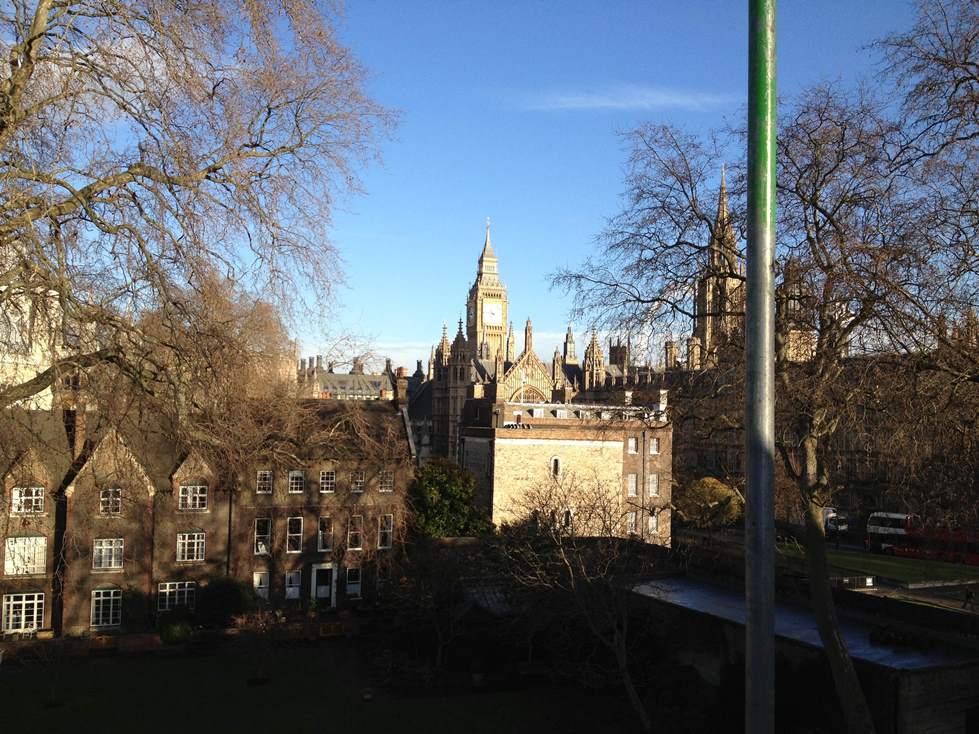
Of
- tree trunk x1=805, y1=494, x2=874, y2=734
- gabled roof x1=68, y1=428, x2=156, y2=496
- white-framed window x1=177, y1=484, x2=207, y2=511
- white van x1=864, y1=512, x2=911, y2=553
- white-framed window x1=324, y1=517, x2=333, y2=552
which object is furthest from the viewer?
white van x1=864, y1=512, x2=911, y2=553

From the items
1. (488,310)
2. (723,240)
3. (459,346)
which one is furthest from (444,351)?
(723,240)

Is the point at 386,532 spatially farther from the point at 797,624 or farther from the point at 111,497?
the point at 111,497

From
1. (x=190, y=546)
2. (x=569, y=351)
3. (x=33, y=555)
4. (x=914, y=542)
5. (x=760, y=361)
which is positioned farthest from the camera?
(x=569, y=351)

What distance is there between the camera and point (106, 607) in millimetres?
33406

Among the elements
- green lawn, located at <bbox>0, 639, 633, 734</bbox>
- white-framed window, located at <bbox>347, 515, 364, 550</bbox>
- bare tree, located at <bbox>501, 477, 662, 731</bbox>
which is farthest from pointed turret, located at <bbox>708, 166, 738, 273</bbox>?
white-framed window, located at <bbox>347, 515, 364, 550</bbox>

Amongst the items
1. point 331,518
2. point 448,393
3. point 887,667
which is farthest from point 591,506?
point 448,393

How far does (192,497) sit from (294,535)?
185 inches

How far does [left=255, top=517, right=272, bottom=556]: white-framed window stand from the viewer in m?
36.9

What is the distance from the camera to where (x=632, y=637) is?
25766 mm

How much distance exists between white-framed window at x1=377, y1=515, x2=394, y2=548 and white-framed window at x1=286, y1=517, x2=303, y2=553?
3419 mm

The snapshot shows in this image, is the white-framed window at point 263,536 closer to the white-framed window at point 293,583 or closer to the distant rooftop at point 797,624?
the white-framed window at point 293,583

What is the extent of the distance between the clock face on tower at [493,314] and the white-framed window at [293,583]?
99.8m

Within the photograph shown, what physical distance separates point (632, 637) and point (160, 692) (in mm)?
14796

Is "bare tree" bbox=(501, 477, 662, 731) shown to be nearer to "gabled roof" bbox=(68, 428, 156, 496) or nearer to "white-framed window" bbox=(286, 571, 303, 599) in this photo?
"gabled roof" bbox=(68, 428, 156, 496)
